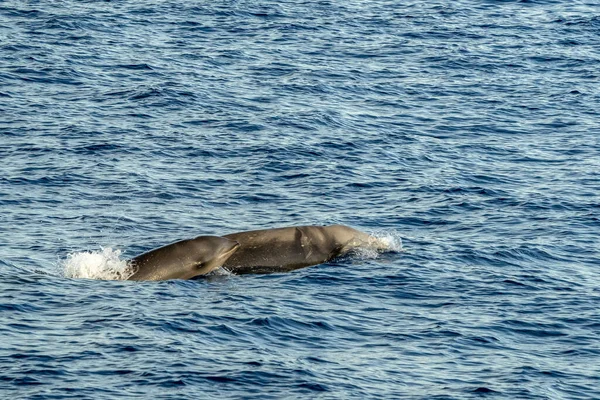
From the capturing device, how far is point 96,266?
3666cm

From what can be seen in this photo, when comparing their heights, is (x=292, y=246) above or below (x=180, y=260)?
below

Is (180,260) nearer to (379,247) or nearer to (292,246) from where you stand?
(292,246)

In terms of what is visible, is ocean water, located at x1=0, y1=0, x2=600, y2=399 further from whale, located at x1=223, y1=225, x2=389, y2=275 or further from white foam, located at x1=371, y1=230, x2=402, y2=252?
whale, located at x1=223, y1=225, x2=389, y2=275

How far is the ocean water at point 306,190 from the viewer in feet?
101

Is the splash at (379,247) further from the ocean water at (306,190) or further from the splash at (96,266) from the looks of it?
the splash at (96,266)

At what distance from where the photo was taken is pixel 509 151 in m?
51.4

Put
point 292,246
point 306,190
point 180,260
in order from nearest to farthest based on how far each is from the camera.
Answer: point 180,260
point 292,246
point 306,190

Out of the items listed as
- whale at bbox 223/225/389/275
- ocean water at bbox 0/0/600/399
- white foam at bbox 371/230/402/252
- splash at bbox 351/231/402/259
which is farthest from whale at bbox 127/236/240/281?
white foam at bbox 371/230/402/252

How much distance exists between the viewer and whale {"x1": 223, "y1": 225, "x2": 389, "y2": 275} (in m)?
37.1

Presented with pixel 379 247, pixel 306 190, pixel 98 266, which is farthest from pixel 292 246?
pixel 306 190

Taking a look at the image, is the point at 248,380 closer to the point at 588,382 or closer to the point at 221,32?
the point at 588,382

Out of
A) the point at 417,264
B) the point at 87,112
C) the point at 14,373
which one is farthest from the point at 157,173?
the point at 14,373

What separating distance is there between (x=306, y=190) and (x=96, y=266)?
37.4 ft

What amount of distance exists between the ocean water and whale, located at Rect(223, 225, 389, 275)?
0.73 metres
